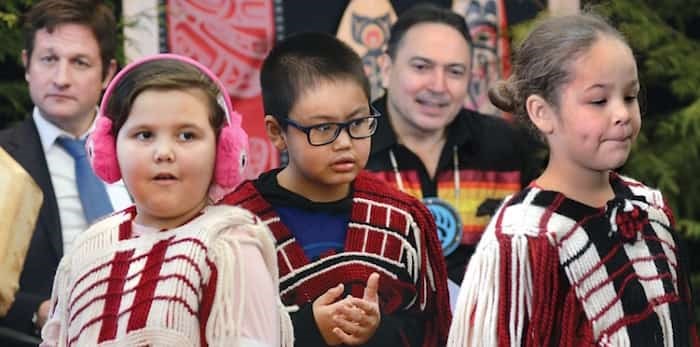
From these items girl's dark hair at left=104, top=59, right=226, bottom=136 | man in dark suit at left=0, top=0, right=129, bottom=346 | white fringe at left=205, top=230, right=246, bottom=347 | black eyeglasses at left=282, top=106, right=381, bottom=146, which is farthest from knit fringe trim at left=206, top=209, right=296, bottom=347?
man in dark suit at left=0, top=0, right=129, bottom=346

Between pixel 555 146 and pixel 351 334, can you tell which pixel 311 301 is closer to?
pixel 351 334

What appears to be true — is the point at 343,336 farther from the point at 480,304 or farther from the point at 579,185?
the point at 579,185

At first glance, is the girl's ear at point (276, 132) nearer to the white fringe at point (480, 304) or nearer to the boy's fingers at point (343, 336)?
the boy's fingers at point (343, 336)

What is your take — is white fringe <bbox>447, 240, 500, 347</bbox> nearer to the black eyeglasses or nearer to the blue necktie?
the black eyeglasses

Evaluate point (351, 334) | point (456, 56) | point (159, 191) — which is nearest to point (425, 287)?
point (351, 334)

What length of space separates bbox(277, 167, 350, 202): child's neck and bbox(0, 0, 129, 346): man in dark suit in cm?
117

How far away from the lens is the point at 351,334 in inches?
137

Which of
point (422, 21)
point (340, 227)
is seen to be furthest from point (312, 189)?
point (422, 21)

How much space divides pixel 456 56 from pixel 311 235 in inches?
61.3

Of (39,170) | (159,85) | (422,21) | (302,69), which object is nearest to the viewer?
(159,85)

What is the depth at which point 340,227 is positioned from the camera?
3625mm

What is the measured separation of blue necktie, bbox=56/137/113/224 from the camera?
4602 millimetres

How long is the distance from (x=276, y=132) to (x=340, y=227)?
0.33 metres

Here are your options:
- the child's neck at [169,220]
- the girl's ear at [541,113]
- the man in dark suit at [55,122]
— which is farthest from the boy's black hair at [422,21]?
the child's neck at [169,220]
